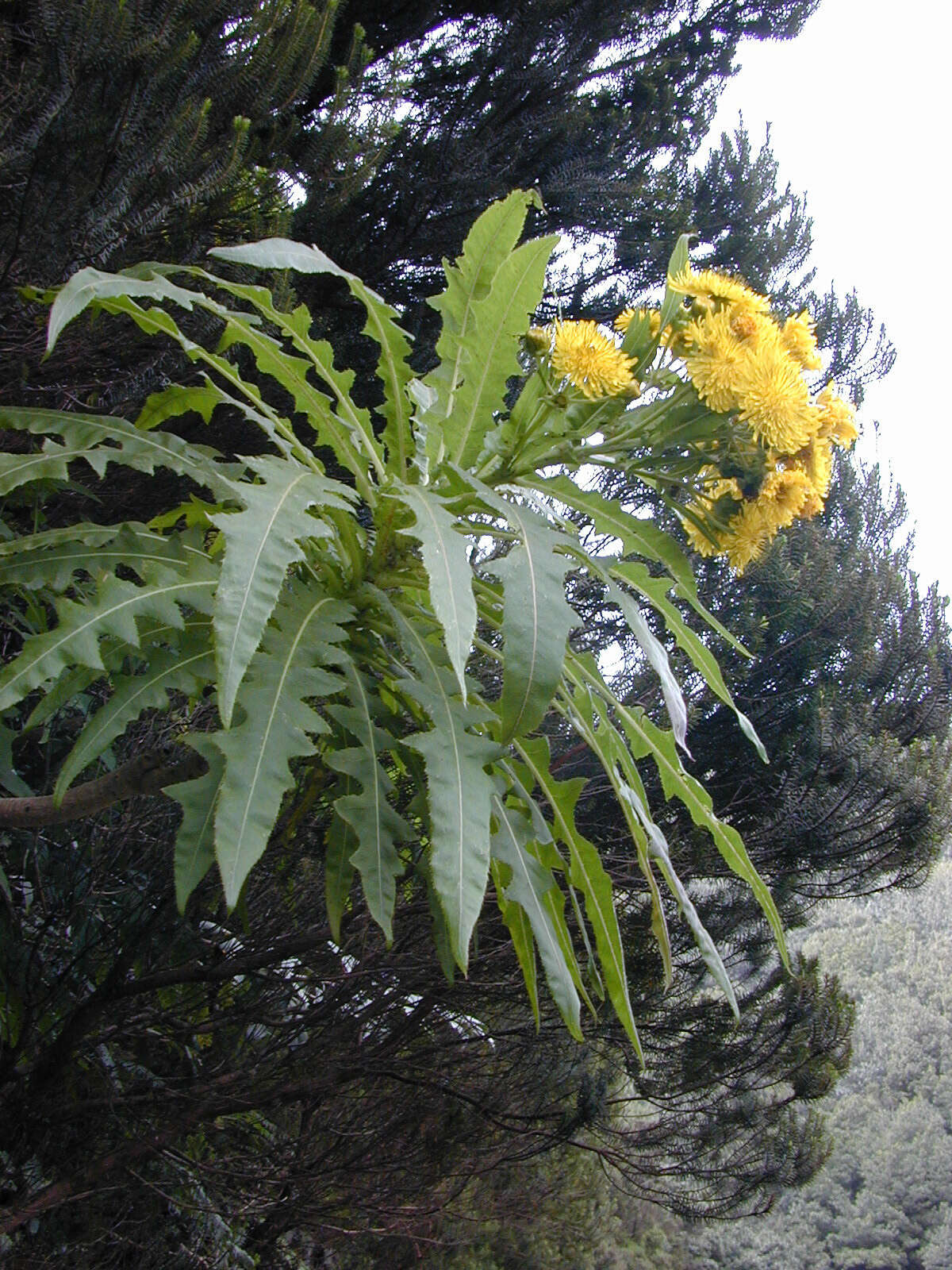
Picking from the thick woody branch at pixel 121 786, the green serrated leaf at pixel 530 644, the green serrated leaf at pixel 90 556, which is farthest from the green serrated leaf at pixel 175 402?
the green serrated leaf at pixel 530 644

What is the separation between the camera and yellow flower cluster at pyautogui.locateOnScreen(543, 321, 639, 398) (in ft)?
3.05

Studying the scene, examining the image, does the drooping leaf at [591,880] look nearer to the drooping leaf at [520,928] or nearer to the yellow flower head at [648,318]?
the drooping leaf at [520,928]

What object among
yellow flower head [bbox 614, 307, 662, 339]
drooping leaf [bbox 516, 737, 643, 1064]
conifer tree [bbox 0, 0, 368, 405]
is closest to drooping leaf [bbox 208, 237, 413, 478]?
yellow flower head [bbox 614, 307, 662, 339]

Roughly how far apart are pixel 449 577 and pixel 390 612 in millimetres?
238

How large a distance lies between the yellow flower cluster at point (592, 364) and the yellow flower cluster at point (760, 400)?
64mm

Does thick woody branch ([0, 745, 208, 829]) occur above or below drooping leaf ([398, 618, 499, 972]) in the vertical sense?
above

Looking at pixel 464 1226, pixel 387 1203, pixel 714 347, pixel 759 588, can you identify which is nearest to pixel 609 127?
pixel 759 588

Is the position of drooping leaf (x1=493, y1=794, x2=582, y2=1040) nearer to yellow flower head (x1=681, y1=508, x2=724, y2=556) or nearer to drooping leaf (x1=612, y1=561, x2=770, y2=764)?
drooping leaf (x1=612, y1=561, x2=770, y2=764)

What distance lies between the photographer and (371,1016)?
8.12 ft

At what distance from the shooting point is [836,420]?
100 centimetres

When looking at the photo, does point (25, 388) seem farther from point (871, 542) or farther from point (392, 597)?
point (871, 542)

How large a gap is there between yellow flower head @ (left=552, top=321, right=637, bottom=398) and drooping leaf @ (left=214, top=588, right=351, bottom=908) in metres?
0.31

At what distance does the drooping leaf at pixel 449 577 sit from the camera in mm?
683

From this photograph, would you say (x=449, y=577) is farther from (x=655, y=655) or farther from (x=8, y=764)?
(x=8, y=764)
